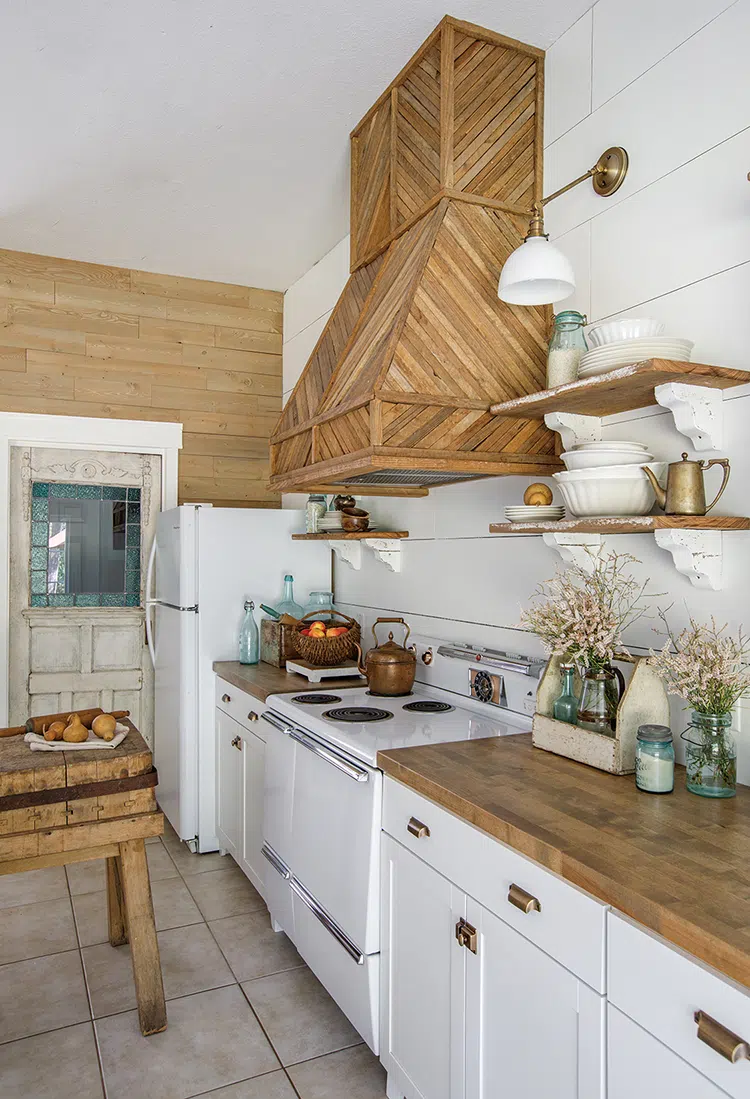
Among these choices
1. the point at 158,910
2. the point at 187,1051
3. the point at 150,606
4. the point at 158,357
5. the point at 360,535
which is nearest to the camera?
the point at 187,1051

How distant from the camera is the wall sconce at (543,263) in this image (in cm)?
185

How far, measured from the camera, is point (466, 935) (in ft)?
5.24

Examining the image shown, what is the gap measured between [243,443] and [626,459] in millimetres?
3056

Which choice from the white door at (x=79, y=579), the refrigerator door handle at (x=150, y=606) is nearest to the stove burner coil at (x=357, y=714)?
the refrigerator door handle at (x=150, y=606)

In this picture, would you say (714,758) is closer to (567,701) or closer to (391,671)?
(567,701)

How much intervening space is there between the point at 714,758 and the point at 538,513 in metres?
0.77

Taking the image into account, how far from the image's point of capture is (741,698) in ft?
5.60

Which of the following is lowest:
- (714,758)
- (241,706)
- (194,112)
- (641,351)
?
(241,706)

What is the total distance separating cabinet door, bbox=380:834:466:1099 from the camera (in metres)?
1.66

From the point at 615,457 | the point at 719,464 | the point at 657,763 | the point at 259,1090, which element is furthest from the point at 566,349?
the point at 259,1090

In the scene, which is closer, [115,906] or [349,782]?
[349,782]

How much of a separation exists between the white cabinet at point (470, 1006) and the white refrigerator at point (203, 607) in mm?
1819

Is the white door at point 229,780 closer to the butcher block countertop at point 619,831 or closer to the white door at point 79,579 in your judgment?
the white door at point 79,579

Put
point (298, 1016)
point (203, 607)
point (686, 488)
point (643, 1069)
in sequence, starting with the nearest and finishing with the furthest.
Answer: point (643, 1069), point (686, 488), point (298, 1016), point (203, 607)
